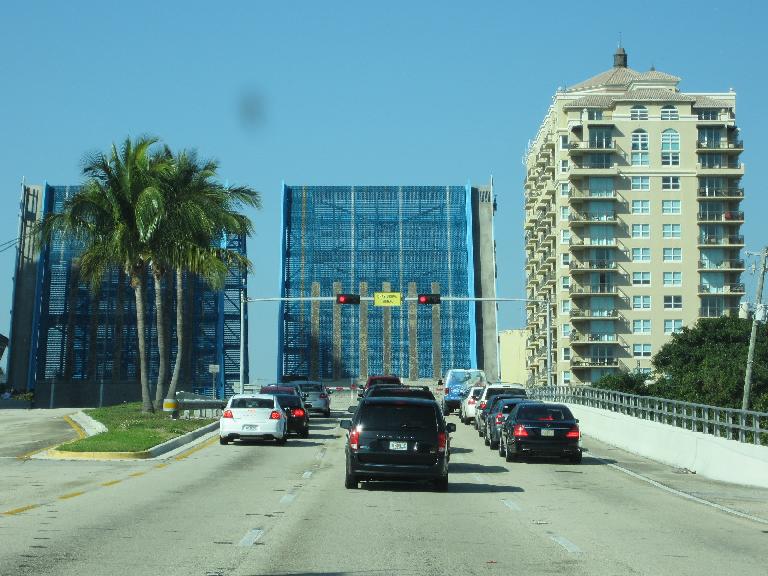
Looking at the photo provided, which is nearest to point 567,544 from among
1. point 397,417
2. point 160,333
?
point 397,417

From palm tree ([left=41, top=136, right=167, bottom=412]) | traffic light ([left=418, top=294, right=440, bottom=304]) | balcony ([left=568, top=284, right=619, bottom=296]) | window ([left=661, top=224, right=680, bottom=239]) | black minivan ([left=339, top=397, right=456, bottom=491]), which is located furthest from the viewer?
window ([left=661, top=224, right=680, bottom=239])

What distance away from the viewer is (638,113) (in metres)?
106

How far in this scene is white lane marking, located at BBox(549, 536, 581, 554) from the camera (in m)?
13.2

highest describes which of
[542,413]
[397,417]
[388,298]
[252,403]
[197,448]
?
[388,298]

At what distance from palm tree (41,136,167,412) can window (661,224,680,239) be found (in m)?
67.9

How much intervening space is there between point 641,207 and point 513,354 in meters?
40.0

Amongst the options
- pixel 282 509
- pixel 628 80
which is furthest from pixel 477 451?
pixel 628 80

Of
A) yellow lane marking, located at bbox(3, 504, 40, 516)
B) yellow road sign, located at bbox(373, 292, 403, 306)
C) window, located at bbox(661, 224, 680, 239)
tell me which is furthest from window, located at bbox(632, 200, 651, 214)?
yellow lane marking, located at bbox(3, 504, 40, 516)

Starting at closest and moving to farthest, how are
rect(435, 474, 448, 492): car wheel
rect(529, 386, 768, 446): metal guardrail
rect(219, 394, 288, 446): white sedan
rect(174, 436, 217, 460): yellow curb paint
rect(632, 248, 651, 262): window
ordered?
1. rect(435, 474, 448, 492): car wheel
2. rect(529, 386, 768, 446): metal guardrail
3. rect(174, 436, 217, 460): yellow curb paint
4. rect(219, 394, 288, 446): white sedan
5. rect(632, 248, 651, 262): window

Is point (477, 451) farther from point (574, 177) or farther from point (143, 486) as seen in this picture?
point (574, 177)

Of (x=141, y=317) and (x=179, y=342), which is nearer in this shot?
(x=141, y=317)

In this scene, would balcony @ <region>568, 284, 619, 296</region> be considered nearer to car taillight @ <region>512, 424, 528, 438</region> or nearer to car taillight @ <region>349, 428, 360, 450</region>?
car taillight @ <region>512, 424, 528, 438</region>

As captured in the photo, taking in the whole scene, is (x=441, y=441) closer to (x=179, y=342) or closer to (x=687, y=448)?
(x=687, y=448)

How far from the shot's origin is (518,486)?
23000 mm
